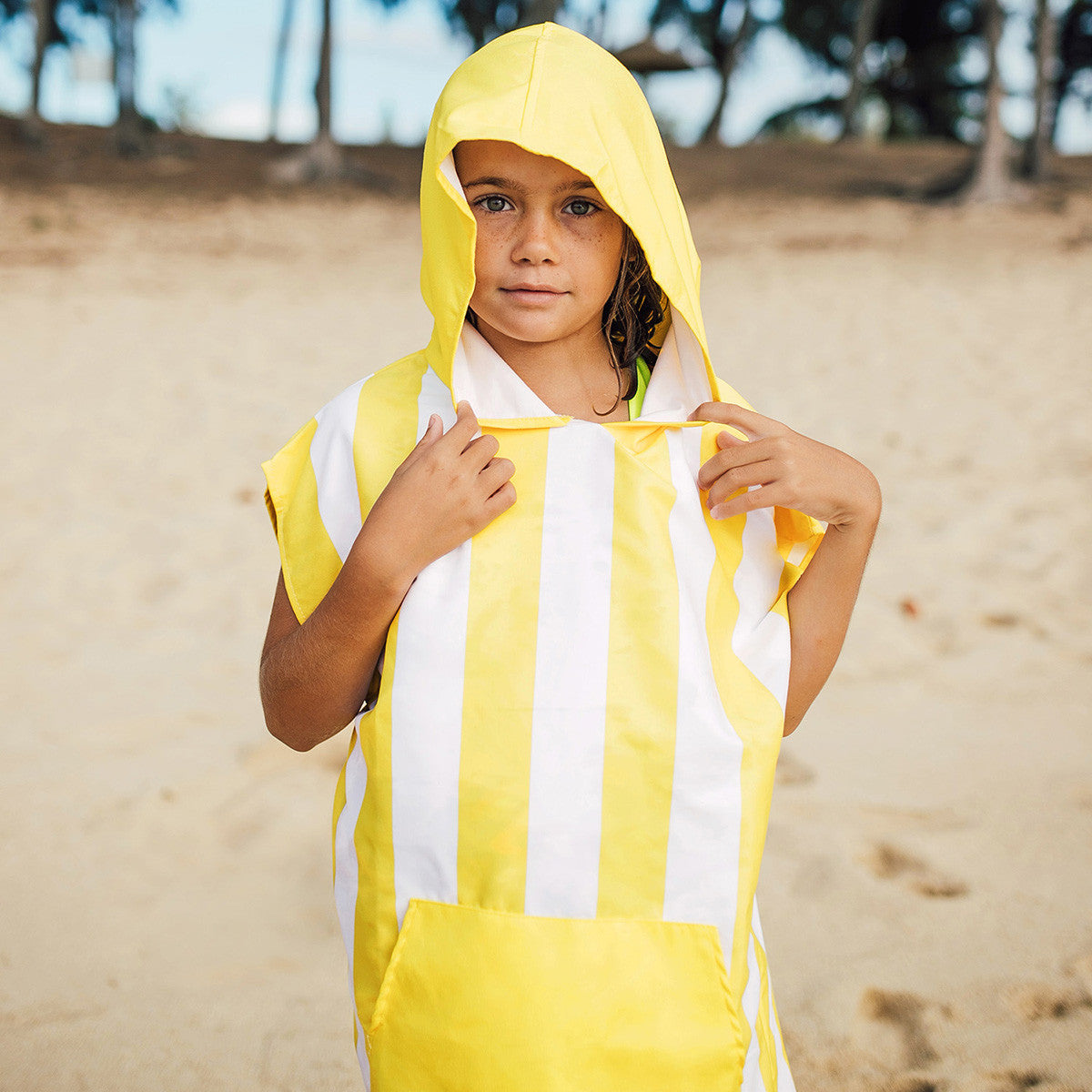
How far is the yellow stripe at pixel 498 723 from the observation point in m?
1.16

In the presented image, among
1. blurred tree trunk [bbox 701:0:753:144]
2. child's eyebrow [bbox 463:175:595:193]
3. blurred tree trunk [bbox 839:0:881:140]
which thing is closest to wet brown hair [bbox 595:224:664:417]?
child's eyebrow [bbox 463:175:595:193]

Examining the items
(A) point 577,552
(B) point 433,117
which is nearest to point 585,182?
(B) point 433,117

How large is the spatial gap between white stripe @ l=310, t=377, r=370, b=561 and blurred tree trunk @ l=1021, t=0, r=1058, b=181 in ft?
38.4

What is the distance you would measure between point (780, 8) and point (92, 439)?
19421 millimetres

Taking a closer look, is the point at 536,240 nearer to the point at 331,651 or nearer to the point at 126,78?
the point at 331,651

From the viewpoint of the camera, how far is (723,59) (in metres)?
20.0

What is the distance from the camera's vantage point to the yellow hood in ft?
4.00

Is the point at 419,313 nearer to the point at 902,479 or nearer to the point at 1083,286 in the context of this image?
the point at 902,479

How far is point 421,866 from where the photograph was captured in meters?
1.19

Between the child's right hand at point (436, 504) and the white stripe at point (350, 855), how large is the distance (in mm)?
240

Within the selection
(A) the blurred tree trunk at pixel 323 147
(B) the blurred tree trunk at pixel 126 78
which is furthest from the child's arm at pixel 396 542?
(B) the blurred tree trunk at pixel 126 78

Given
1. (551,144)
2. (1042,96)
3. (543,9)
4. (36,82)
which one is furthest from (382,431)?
(36,82)

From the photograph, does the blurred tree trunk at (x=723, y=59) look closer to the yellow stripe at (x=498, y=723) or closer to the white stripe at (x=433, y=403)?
the white stripe at (x=433, y=403)

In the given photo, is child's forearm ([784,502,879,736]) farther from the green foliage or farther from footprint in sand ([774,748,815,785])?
the green foliage
